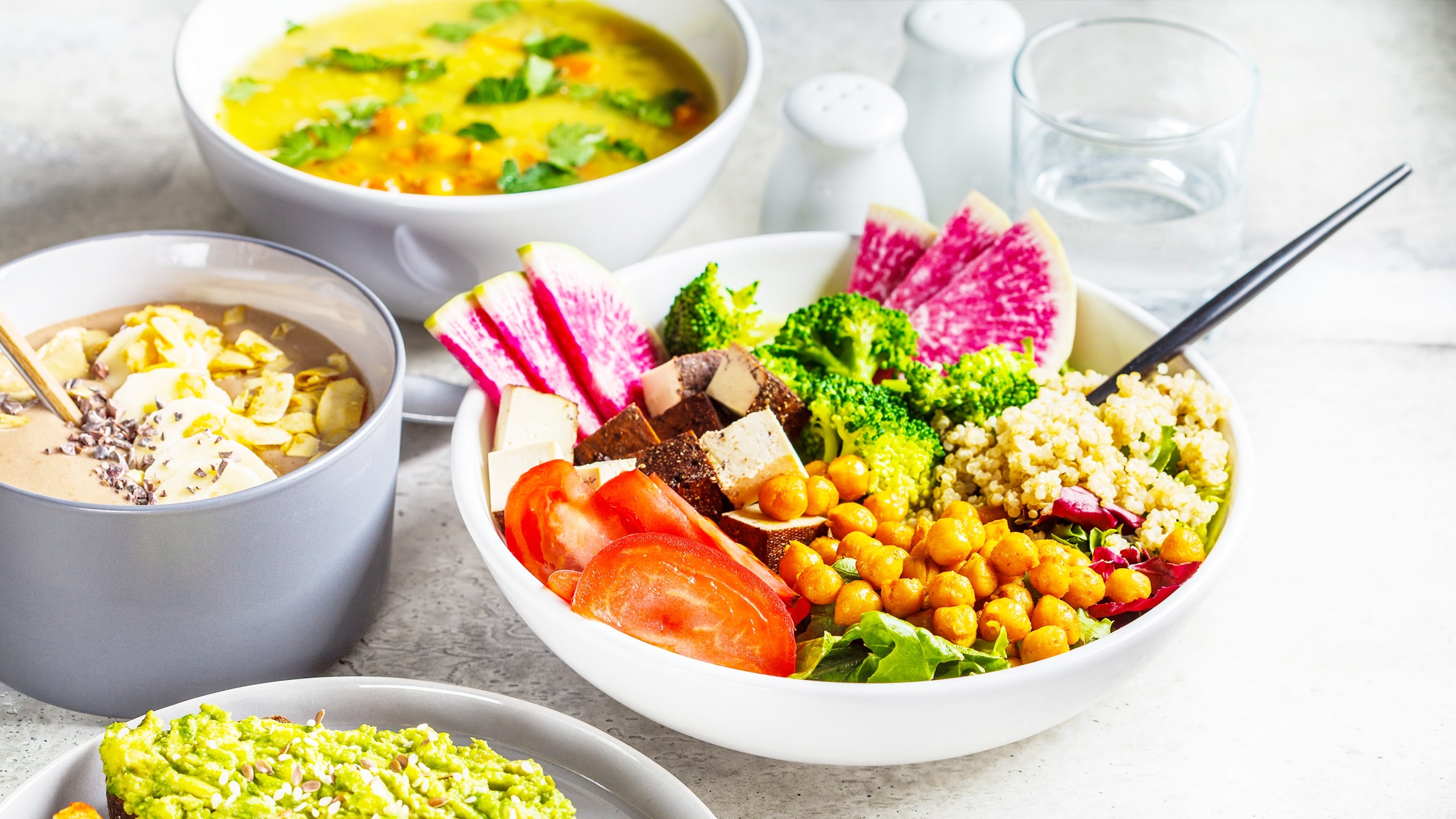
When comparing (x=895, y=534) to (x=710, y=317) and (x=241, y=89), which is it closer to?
(x=710, y=317)

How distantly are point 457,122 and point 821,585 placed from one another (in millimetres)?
1333

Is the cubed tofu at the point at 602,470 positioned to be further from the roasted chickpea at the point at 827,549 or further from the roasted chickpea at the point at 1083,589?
the roasted chickpea at the point at 1083,589

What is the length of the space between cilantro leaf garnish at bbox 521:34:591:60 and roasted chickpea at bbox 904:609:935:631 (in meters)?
1.59

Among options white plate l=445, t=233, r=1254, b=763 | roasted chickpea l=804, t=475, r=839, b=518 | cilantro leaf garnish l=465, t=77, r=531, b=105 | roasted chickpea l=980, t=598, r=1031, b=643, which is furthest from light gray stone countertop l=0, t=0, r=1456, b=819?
cilantro leaf garnish l=465, t=77, r=531, b=105

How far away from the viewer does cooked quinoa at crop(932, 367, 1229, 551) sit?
1.76 m

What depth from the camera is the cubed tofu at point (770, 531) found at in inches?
69.0

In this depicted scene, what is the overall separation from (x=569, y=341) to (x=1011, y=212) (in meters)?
1.09

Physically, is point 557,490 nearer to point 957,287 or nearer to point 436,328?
point 436,328

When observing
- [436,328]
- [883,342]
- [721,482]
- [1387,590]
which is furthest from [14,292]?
[1387,590]

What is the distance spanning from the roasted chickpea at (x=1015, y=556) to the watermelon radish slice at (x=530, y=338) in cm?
67

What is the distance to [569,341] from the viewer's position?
2.02 metres

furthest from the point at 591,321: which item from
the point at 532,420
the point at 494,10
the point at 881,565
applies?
the point at 494,10

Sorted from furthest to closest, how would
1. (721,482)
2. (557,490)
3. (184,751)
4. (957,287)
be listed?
1. (957,287)
2. (721,482)
3. (557,490)
4. (184,751)

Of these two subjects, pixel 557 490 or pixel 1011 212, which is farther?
pixel 1011 212
